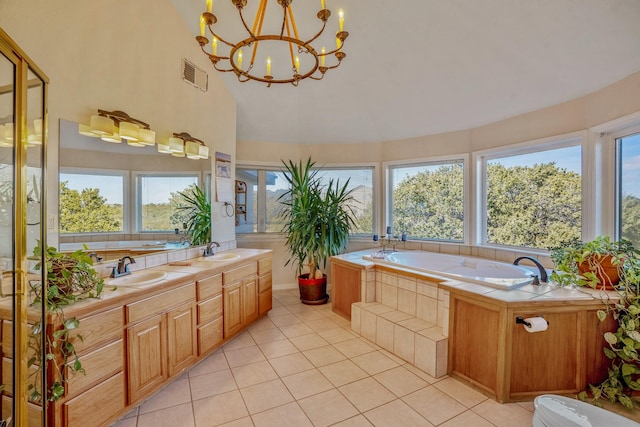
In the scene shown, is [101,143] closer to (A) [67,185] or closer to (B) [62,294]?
(A) [67,185]

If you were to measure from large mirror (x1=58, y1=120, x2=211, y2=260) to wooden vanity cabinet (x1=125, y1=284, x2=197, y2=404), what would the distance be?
0.64m

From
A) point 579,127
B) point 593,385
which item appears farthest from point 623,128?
point 593,385

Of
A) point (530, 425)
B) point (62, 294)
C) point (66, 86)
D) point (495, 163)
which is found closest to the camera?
point (62, 294)

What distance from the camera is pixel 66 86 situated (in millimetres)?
2006

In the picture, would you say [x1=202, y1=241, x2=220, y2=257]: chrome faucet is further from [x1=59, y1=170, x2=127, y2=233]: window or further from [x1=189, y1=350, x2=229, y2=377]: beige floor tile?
[x1=189, y1=350, x2=229, y2=377]: beige floor tile

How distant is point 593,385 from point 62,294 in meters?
3.42

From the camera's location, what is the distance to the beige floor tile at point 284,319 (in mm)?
3361

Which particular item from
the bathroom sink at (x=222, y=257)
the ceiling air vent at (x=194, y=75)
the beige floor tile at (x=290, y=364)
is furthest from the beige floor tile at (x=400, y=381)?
the ceiling air vent at (x=194, y=75)

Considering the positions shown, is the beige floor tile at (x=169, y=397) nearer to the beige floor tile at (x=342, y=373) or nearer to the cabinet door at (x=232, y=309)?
the cabinet door at (x=232, y=309)

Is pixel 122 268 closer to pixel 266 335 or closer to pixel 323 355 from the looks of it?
pixel 266 335

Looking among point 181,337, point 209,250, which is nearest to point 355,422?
point 181,337

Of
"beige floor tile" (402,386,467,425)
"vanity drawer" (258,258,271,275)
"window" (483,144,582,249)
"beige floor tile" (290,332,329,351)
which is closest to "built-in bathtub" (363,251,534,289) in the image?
"window" (483,144,582,249)

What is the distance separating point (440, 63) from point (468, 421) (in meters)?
3.15

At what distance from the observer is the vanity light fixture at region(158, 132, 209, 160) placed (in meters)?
2.79
